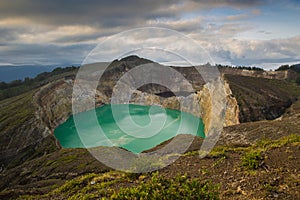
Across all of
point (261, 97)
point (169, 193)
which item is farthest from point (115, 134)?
point (169, 193)

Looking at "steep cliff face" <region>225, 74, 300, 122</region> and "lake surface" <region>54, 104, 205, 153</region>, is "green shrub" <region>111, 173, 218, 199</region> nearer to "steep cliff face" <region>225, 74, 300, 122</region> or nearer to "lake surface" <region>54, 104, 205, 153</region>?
"lake surface" <region>54, 104, 205, 153</region>

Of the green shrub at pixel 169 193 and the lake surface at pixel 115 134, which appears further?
the lake surface at pixel 115 134

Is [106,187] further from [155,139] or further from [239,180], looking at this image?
[155,139]

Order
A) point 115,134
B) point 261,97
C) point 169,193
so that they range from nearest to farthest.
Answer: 1. point 169,193
2. point 115,134
3. point 261,97

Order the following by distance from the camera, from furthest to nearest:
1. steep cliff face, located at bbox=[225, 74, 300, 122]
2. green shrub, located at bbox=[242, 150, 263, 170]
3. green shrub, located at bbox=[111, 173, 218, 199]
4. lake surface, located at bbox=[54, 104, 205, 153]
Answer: steep cliff face, located at bbox=[225, 74, 300, 122]
lake surface, located at bbox=[54, 104, 205, 153]
green shrub, located at bbox=[242, 150, 263, 170]
green shrub, located at bbox=[111, 173, 218, 199]

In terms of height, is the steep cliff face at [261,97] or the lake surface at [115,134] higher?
the steep cliff face at [261,97]

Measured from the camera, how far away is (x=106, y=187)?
13.8 metres

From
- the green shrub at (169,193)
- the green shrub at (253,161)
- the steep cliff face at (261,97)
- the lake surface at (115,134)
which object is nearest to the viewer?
the green shrub at (169,193)

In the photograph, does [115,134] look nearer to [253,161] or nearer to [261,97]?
[261,97]

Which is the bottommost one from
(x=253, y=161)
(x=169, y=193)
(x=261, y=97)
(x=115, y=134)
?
(x=115, y=134)

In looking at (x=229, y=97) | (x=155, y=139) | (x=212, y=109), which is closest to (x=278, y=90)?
(x=229, y=97)

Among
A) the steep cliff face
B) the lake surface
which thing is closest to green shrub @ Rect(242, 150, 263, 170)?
the lake surface

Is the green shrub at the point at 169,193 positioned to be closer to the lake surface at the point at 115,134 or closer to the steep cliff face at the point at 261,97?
the lake surface at the point at 115,134

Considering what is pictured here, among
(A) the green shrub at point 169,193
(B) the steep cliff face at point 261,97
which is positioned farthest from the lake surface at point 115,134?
(A) the green shrub at point 169,193
